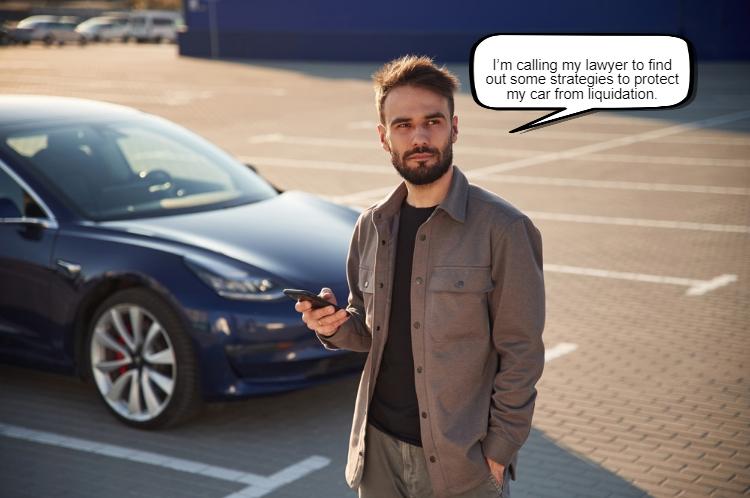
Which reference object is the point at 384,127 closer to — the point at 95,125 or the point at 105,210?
the point at 105,210

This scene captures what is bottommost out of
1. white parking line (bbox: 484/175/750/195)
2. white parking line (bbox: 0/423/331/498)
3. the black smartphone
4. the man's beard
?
white parking line (bbox: 484/175/750/195)

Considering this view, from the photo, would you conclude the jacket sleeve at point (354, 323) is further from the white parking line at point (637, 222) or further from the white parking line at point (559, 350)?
the white parking line at point (637, 222)

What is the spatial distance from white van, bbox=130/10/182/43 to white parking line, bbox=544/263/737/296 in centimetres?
6441

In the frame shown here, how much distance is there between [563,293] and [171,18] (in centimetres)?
6675

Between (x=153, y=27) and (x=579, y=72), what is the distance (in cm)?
7086

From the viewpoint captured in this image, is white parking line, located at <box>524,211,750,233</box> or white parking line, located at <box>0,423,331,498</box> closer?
white parking line, located at <box>0,423,331,498</box>

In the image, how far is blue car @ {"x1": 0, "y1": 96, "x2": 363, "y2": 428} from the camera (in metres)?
5.95

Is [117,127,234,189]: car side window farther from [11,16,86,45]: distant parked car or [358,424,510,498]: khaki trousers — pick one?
[11,16,86,45]: distant parked car

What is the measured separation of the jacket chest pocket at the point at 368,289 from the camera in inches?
134

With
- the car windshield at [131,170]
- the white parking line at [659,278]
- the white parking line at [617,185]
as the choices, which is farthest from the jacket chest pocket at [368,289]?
the white parking line at [617,185]

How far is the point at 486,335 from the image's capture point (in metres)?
3.25

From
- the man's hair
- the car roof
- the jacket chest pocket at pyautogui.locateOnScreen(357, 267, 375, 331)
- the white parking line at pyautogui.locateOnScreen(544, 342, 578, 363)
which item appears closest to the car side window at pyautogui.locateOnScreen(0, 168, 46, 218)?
the car roof

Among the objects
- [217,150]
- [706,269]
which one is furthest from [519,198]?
[217,150]

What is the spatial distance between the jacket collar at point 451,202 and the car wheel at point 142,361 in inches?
111
